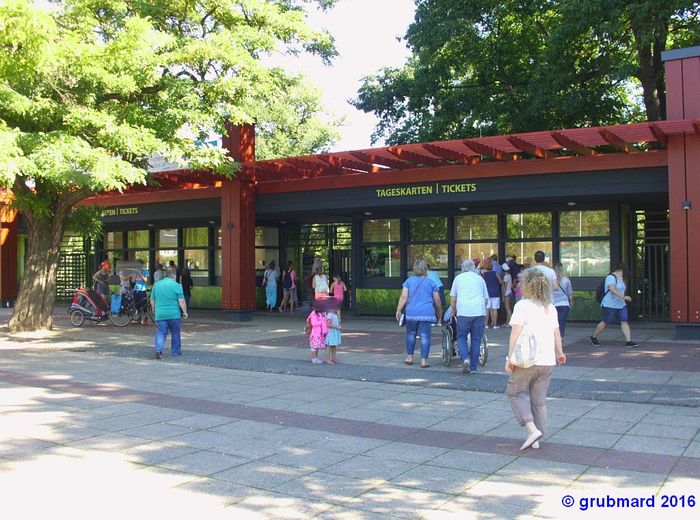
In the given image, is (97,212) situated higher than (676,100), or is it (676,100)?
(676,100)

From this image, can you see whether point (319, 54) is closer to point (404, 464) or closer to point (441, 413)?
point (441, 413)

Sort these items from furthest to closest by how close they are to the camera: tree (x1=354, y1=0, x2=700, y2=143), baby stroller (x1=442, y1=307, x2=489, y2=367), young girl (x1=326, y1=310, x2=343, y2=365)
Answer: tree (x1=354, y1=0, x2=700, y2=143), young girl (x1=326, y1=310, x2=343, y2=365), baby stroller (x1=442, y1=307, x2=489, y2=367)

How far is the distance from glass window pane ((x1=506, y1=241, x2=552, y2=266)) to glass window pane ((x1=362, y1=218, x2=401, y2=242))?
11.1 ft

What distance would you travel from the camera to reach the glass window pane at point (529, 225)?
1741 centimetres

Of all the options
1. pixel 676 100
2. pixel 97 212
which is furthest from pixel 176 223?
pixel 676 100

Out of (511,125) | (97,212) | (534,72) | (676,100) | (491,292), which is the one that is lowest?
(491,292)

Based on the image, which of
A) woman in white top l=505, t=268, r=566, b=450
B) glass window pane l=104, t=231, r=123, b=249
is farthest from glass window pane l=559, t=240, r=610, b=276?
glass window pane l=104, t=231, r=123, b=249

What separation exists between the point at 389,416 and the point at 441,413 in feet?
1.93

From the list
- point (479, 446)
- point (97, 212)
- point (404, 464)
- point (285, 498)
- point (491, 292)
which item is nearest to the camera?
point (285, 498)

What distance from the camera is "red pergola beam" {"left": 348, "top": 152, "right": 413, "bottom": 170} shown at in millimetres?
15844

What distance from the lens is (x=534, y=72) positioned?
21.5 metres

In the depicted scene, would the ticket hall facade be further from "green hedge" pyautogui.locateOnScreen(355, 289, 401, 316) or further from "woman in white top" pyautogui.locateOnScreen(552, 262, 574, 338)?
"woman in white top" pyautogui.locateOnScreen(552, 262, 574, 338)

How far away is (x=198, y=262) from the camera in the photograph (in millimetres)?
23734

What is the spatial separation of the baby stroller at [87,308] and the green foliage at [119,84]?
2622mm
